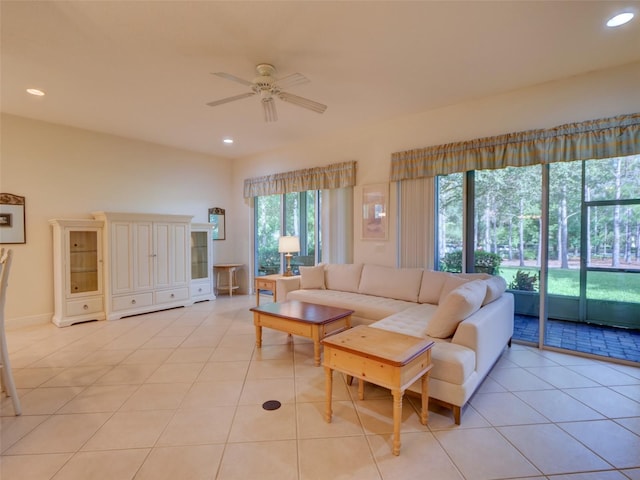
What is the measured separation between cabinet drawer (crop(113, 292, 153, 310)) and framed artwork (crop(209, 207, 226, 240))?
1.78 m

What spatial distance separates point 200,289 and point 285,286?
199 centimetres

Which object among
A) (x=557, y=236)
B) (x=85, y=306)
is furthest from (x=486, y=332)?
(x=85, y=306)

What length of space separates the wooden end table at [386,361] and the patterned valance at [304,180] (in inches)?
119

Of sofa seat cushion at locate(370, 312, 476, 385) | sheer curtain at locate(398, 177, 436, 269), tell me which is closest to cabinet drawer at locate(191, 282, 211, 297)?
sheer curtain at locate(398, 177, 436, 269)

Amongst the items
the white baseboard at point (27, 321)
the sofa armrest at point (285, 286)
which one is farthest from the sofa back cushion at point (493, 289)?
the white baseboard at point (27, 321)

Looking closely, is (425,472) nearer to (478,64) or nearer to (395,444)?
(395,444)

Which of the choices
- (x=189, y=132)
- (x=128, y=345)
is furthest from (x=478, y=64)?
(x=128, y=345)

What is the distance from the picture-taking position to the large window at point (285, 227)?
5.54 meters

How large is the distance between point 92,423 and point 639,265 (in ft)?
15.9

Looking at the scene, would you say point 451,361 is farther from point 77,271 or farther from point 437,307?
point 77,271

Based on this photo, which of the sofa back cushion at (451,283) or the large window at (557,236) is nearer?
the large window at (557,236)

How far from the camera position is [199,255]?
5.75 m

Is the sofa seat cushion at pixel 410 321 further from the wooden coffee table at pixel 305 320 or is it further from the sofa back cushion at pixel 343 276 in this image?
the sofa back cushion at pixel 343 276

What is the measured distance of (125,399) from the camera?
2.43 metres
